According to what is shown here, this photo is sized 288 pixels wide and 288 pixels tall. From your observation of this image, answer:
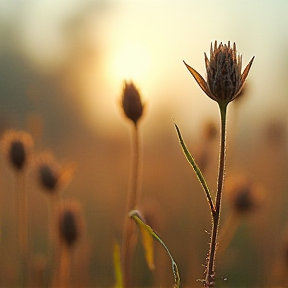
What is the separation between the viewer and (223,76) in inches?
22.4

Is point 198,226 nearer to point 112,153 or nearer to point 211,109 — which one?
point 211,109

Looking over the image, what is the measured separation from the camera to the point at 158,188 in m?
2.45

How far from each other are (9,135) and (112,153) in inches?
59.6

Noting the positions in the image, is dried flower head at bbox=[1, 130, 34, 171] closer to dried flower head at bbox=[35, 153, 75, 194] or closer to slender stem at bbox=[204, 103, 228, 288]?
dried flower head at bbox=[35, 153, 75, 194]

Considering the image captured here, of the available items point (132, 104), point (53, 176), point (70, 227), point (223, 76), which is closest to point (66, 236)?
point (70, 227)

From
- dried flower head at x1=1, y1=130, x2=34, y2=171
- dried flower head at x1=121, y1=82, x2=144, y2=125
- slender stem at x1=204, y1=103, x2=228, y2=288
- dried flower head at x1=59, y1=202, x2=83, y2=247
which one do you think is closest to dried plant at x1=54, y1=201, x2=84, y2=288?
dried flower head at x1=59, y1=202, x2=83, y2=247

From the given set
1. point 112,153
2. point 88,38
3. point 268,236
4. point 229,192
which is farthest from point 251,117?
point 229,192

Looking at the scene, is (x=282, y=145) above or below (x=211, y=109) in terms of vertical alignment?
below

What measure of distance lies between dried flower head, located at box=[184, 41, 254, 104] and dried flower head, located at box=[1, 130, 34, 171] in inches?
28.2

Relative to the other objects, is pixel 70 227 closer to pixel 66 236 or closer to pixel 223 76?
pixel 66 236

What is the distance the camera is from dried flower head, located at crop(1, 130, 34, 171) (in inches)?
48.4

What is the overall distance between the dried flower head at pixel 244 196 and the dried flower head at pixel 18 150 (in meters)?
0.48

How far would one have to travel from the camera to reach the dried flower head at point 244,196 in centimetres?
139

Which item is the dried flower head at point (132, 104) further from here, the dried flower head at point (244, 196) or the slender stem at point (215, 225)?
the dried flower head at point (244, 196)
